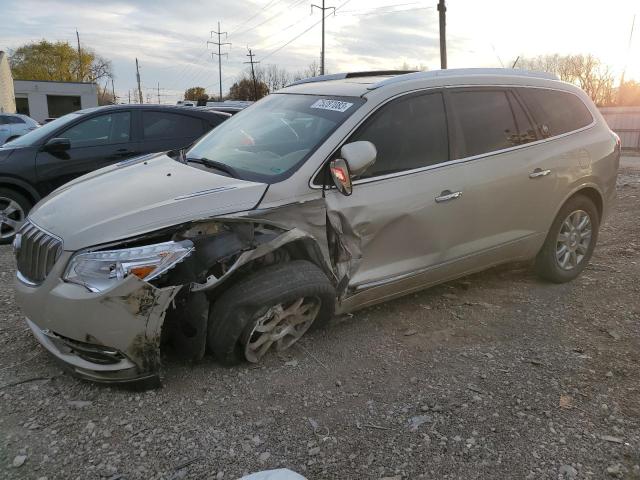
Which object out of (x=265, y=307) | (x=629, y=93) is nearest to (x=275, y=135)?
(x=265, y=307)

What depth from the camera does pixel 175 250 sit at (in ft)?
9.05

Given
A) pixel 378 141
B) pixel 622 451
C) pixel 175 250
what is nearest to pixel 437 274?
pixel 378 141

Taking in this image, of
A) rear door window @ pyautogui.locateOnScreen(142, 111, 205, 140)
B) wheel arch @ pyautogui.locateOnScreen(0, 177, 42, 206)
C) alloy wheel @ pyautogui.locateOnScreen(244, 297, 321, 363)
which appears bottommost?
alloy wheel @ pyautogui.locateOnScreen(244, 297, 321, 363)

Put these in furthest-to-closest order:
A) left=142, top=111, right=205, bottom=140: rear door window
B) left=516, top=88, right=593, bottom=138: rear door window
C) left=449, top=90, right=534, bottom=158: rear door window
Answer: left=142, top=111, right=205, bottom=140: rear door window, left=516, top=88, right=593, bottom=138: rear door window, left=449, top=90, right=534, bottom=158: rear door window

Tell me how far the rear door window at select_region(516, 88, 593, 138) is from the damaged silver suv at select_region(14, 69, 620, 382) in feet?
0.05

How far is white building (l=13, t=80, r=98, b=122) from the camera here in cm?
5662

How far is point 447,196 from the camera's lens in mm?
3670

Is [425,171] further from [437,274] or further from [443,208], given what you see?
[437,274]

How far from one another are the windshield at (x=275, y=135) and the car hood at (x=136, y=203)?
0.83 feet

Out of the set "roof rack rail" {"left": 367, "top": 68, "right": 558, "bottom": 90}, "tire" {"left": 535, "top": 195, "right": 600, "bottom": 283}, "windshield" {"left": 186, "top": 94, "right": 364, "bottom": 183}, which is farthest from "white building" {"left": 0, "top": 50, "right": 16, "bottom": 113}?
"tire" {"left": 535, "top": 195, "right": 600, "bottom": 283}

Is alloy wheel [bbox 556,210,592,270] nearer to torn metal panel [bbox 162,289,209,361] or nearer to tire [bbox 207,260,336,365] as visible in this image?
tire [bbox 207,260,336,365]

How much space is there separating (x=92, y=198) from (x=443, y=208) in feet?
7.43

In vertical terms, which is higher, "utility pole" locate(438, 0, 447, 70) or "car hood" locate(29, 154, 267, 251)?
"utility pole" locate(438, 0, 447, 70)

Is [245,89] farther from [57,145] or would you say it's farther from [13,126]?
[57,145]
